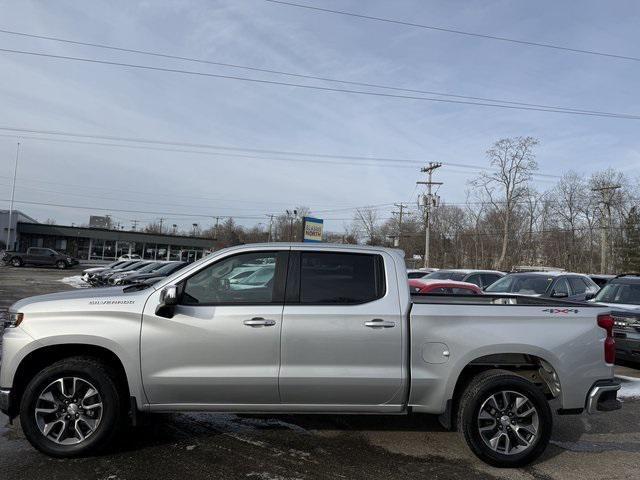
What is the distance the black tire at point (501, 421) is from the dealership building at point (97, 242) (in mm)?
66238

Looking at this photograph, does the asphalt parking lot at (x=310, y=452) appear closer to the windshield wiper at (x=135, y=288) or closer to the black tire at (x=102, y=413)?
the black tire at (x=102, y=413)

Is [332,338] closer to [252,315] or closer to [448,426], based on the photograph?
→ [252,315]

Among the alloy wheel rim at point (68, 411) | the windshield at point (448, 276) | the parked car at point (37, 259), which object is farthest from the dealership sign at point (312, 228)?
the alloy wheel rim at point (68, 411)

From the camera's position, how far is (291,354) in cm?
438

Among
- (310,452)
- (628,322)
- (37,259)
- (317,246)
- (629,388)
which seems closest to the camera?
(310,452)

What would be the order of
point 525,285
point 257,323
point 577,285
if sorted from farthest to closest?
point 577,285 → point 525,285 → point 257,323

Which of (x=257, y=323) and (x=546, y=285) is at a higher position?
(x=546, y=285)

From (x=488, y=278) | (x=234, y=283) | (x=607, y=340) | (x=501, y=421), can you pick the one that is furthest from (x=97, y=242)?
(x=607, y=340)

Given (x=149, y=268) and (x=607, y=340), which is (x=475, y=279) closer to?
(x=607, y=340)

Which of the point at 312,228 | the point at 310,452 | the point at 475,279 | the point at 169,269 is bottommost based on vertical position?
the point at 310,452

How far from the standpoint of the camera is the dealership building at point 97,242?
6234cm

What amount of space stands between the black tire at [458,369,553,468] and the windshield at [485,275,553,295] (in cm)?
939

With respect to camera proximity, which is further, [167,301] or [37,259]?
[37,259]

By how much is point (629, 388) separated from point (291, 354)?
5.82 m
